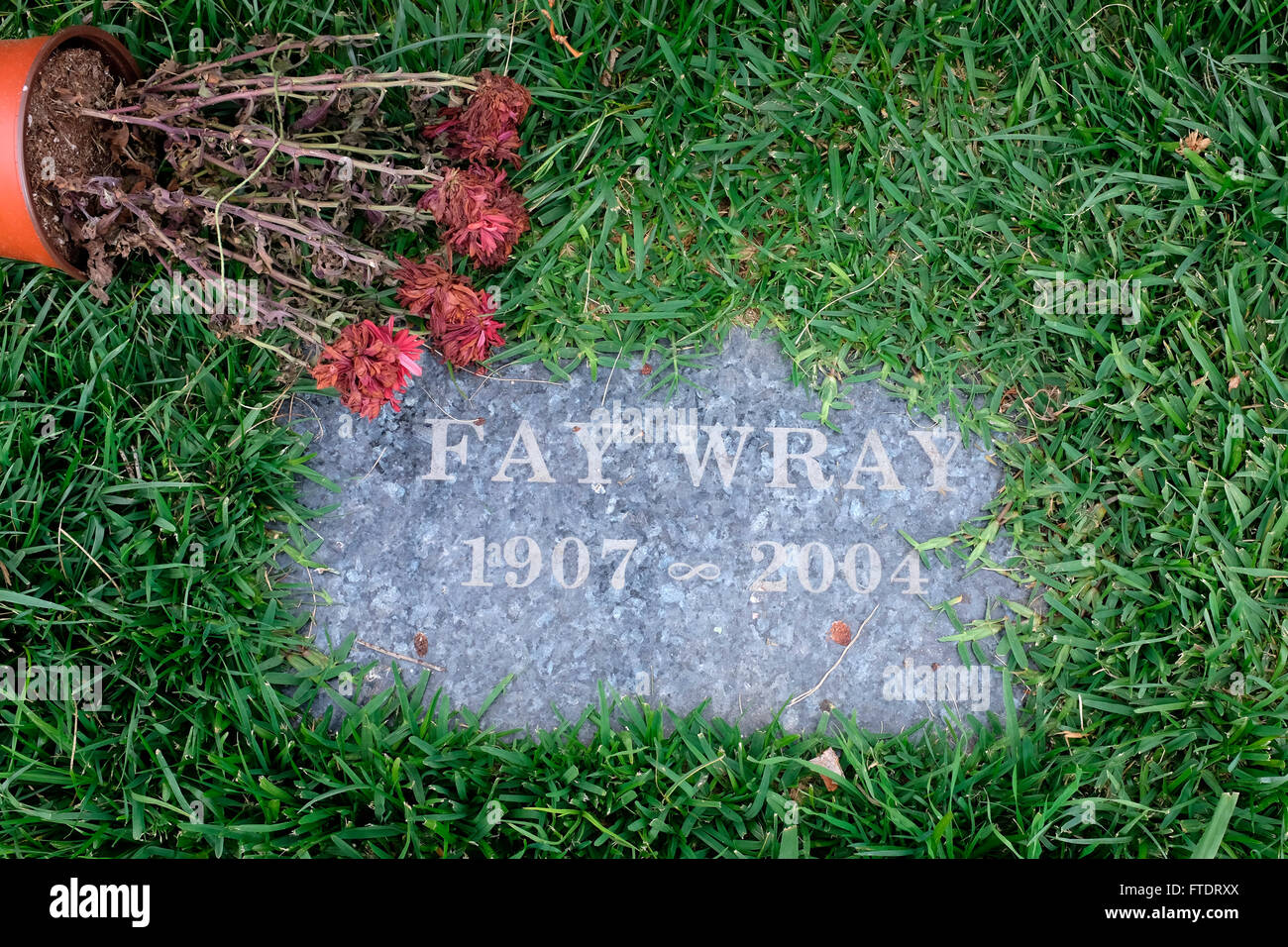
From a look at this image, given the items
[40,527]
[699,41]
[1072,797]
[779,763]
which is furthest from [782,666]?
[40,527]

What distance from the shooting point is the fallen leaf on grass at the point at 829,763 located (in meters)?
2.17

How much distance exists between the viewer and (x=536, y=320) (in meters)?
2.31

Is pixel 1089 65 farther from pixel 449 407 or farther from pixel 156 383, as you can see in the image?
pixel 156 383

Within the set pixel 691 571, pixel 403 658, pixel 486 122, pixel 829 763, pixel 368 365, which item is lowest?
pixel 829 763

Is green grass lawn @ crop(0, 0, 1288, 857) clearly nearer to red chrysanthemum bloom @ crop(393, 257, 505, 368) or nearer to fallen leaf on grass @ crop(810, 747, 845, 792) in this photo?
fallen leaf on grass @ crop(810, 747, 845, 792)

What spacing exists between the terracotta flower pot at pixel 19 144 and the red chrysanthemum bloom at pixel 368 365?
0.74 meters

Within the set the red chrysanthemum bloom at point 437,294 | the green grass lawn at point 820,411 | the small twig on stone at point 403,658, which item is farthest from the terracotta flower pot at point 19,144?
the small twig on stone at point 403,658

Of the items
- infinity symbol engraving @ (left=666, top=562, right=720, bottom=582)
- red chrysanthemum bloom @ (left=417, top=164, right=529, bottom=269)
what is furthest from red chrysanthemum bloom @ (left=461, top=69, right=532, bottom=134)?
infinity symbol engraving @ (left=666, top=562, right=720, bottom=582)

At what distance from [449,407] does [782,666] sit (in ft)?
3.76

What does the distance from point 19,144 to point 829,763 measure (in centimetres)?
242

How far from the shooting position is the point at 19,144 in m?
1.89

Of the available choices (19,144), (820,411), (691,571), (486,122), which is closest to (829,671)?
(691,571)

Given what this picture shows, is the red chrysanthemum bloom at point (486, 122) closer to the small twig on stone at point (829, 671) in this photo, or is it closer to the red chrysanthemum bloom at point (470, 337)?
the red chrysanthemum bloom at point (470, 337)

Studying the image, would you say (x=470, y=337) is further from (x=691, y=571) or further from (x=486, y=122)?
(x=691, y=571)
